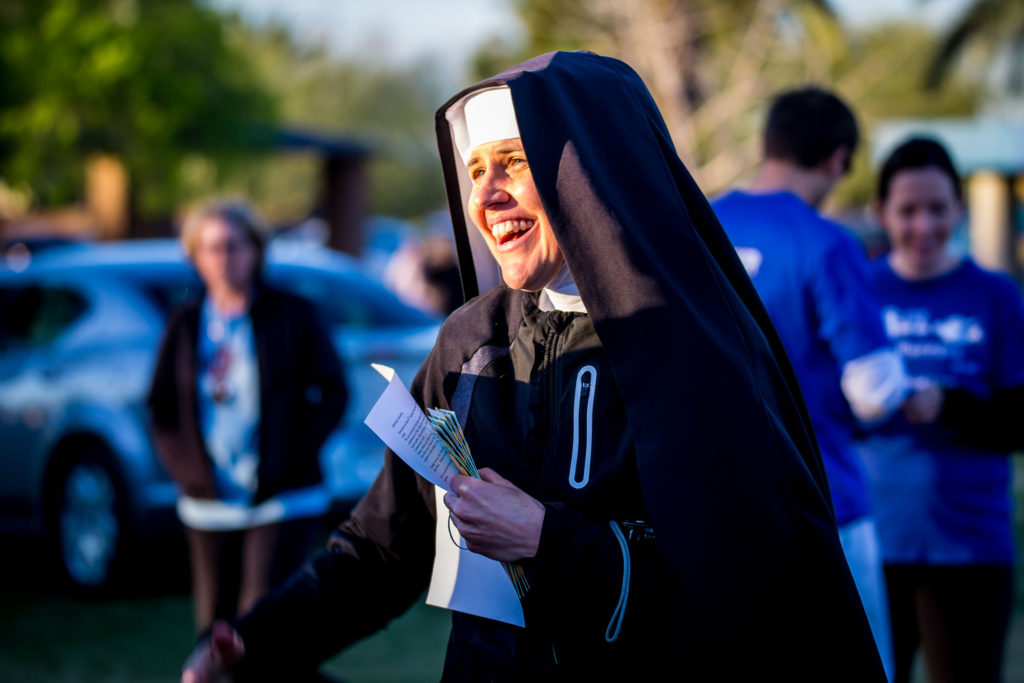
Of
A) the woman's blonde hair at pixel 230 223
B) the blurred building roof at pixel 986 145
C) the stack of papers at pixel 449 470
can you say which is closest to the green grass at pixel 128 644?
the woman's blonde hair at pixel 230 223

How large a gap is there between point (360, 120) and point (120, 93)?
52333 mm

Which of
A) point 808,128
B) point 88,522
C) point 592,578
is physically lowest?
point 88,522

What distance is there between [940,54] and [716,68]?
22.3 feet

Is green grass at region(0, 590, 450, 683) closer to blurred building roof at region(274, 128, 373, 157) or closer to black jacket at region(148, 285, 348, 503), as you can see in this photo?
black jacket at region(148, 285, 348, 503)

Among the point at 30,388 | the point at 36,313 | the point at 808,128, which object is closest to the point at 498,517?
the point at 808,128

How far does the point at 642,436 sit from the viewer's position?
1.90 metres

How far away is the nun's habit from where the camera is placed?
73.4 inches

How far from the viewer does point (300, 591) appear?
2.38 metres

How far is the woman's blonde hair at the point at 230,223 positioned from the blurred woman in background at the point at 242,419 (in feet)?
0.19

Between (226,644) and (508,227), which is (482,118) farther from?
(226,644)

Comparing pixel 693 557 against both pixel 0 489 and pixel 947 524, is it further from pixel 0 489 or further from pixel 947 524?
pixel 0 489

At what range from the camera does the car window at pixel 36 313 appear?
740 centimetres

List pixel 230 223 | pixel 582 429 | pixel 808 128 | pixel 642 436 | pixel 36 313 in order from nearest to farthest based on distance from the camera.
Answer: pixel 642 436, pixel 582 429, pixel 808 128, pixel 230 223, pixel 36 313

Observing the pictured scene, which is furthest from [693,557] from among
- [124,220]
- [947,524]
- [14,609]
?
[124,220]
